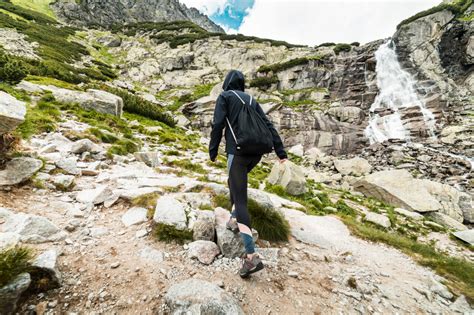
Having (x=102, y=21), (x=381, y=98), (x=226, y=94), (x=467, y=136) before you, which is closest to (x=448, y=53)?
(x=381, y=98)

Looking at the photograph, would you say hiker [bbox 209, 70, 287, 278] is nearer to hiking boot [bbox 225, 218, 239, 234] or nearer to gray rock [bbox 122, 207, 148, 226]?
hiking boot [bbox 225, 218, 239, 234]

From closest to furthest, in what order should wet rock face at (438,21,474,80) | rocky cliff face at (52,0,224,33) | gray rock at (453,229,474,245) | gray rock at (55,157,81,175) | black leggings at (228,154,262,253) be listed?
black leggings at (228,154,262,253), gray rock at (55,157,81,175), gray rock at (453,229,474,245), wet rock face at (438,21,474,80), rocky cliff face at (52,0,224,33)

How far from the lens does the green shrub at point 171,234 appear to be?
342cm

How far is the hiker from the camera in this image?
9.89ft

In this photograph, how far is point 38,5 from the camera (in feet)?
240

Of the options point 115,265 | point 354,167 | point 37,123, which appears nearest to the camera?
point 115,265

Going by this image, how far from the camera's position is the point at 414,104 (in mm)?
31781

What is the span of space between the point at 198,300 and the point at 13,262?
1.86m

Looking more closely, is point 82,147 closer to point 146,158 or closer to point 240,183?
point 146,158

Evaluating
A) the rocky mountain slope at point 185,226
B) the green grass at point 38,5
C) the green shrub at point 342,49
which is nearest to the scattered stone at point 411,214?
the rocky mountain slope at point 185,226

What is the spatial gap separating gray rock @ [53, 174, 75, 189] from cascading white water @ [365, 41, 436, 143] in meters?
32.1

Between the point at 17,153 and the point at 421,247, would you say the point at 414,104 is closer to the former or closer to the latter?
the point at 421,247

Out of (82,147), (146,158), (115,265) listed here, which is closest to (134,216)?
(115,265)

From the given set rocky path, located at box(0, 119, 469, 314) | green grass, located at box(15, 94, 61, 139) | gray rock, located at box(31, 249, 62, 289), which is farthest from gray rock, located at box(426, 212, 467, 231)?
green grass, located at box(15, 94, 61, 139)
